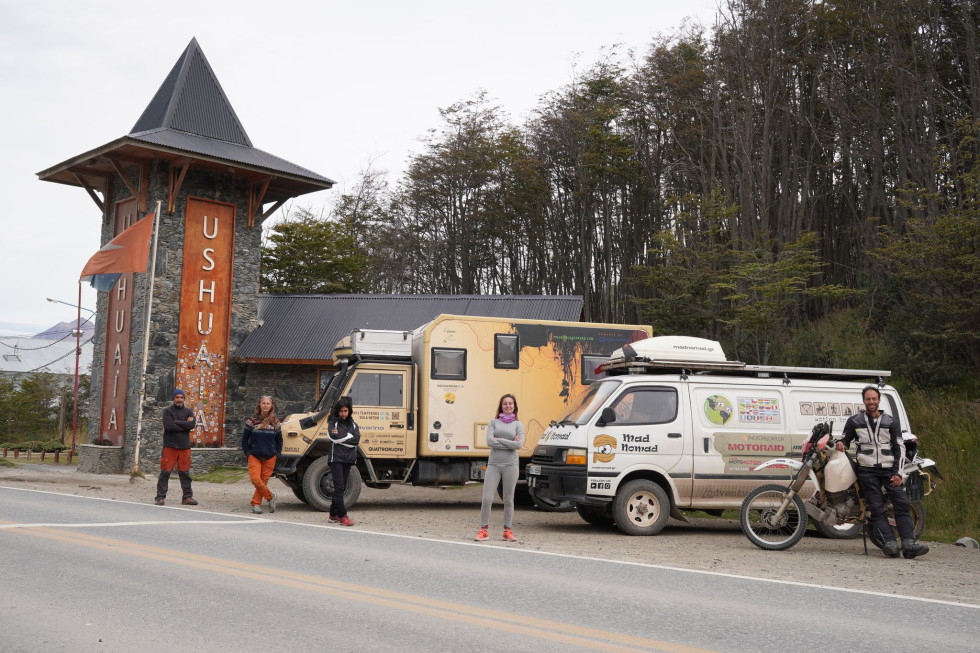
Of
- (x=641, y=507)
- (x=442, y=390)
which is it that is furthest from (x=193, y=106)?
(x=641, y=507)

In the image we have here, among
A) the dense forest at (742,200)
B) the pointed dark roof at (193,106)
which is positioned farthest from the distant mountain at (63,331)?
the pointed dark roof at (193,106)

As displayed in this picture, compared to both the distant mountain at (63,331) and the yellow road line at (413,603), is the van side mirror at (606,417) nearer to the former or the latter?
the yellow road line at (413,603)

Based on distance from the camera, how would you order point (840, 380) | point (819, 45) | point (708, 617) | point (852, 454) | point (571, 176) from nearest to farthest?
point (708, 617)
point (852, 454)
point (840, 380)
point (819, 45)
point (571, 176)

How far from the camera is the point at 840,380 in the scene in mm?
12727

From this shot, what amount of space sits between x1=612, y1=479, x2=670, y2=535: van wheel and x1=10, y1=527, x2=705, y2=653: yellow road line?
5.48m

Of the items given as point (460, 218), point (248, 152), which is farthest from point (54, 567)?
point (460, 218)

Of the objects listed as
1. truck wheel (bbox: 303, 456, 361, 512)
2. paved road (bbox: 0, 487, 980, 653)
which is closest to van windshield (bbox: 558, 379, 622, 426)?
paved road (bbox: 0, 487, 980, 653)

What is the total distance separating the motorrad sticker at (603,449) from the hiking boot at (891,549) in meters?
3.48

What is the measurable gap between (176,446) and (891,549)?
10.6 metres

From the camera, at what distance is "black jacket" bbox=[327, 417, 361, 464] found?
12.4 m

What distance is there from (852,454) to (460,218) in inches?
1412

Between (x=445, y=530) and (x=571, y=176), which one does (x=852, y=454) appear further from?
(x=571, y=176)

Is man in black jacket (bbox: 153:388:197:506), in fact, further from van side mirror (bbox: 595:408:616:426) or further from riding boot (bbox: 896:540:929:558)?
riding boot (bbox: 896:540:929:558)

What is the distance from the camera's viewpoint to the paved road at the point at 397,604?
5406mm
